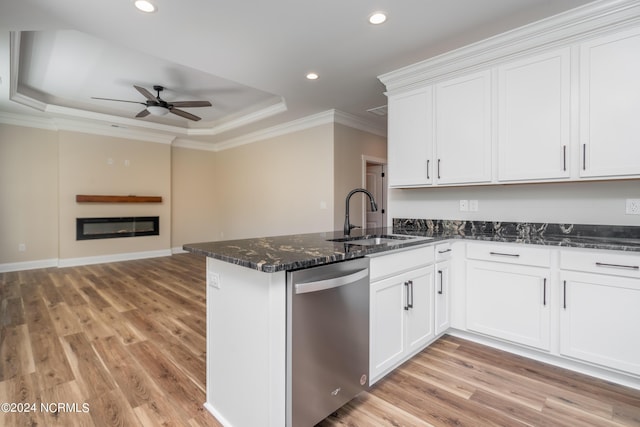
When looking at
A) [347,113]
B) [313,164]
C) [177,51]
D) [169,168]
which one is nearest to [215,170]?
[169,168]

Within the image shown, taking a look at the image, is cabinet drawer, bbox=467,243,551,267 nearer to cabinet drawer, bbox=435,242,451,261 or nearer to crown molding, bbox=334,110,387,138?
cabinet drawer, bbox=435,242,451,261

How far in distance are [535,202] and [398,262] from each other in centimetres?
161

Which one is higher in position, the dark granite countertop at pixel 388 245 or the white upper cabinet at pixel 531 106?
the white upper cabinet at pixel 531 106

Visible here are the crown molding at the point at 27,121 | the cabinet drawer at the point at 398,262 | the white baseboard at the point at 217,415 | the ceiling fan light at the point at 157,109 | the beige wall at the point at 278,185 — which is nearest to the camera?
the white baseboard at the point at 217,415

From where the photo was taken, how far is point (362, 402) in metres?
1.81

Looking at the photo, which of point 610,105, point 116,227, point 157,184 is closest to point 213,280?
point 610,105

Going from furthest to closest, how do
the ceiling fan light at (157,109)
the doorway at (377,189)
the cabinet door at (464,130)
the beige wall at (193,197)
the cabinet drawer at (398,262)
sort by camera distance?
the beige wall at (193,197) → the doorway at (377,189) → the ceiling fan light at (157,109) → the cabinet door at (464,130) → the cabinet drawer at (398,262)

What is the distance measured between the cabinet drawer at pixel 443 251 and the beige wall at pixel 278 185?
2.36 metres

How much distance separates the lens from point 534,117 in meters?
2.46

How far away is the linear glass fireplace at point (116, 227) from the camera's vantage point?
581 cm

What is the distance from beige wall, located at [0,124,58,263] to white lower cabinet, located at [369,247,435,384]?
6.48 metres

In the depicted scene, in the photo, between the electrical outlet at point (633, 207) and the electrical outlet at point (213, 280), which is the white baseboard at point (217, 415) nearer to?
the electrical outlet at point (213, 280)

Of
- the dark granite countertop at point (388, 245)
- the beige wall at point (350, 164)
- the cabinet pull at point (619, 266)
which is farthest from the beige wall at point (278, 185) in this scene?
the cabinet pull at point (619, 266)

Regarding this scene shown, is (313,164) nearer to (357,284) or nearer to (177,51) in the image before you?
(177,51)
